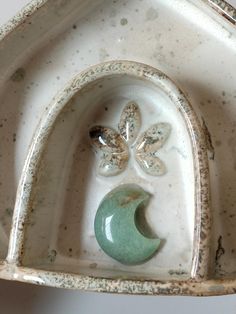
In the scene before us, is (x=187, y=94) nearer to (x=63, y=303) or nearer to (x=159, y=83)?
(x=159, y=83)

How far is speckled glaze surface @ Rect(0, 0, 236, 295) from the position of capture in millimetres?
551

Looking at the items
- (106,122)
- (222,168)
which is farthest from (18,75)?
(222,168)

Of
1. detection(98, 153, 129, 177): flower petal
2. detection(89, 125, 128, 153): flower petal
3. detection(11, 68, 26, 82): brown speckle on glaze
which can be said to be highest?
detection(11, 68, 26, 82): brown speckle on glaze

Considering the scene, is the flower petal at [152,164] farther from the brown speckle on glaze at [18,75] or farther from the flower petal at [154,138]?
the brown speckle on glaze at [18,75]

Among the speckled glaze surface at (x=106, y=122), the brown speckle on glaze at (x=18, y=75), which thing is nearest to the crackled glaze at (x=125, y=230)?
the speckled glaze surface at (x=106, y=122)

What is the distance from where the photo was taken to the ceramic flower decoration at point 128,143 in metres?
0.60

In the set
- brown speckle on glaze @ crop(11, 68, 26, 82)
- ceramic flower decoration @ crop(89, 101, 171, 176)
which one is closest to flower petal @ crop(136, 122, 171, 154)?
ceramic flower decoration @ crop(89, 101, 171, 176)

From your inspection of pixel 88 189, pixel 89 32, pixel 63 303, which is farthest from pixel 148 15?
pixel 63 303

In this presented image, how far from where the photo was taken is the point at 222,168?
1.88 ft

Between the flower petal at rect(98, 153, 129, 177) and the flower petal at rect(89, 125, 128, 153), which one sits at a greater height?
the flower petal at rect(89, 125, 128, 153)

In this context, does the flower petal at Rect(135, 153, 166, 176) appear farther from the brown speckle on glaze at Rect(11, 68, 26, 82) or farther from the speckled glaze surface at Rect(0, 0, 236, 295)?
the brown speckle on glaze at Rect(11, 68, 26, 82)

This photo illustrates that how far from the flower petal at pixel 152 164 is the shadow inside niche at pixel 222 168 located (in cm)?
5

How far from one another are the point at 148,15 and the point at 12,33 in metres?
0.12

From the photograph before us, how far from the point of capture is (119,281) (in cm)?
54
